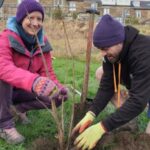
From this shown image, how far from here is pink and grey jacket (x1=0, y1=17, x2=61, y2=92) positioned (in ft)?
9.80

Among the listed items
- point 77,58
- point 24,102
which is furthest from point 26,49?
point 77,58

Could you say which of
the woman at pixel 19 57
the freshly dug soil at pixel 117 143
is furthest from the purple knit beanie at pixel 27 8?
the freshly dug soil at pixel 117 143

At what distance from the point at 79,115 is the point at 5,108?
661 millimetres

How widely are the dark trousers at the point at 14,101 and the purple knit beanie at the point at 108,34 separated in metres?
0.81

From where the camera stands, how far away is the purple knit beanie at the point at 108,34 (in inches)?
111

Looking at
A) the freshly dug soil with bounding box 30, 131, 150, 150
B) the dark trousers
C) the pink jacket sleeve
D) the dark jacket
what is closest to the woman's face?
the pink jacket sleeve

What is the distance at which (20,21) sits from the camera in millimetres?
3375

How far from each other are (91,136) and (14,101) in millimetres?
999

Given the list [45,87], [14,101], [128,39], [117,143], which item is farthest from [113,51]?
[14,101]

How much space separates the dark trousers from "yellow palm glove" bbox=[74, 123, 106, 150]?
0.65 m

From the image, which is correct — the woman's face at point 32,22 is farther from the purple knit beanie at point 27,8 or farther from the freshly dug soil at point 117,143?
the freshly dug soil at point 117,143

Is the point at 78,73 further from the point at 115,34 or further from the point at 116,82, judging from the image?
the point at 115,34

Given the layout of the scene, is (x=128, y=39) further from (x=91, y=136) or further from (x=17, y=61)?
(x=17, y=61)

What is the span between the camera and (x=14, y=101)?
11.8 ft
